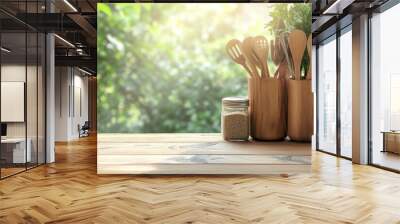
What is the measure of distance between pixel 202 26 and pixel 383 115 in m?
3.43

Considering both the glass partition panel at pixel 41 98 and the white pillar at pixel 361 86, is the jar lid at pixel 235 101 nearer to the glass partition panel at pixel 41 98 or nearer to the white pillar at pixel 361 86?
the white pillar at pixel 361 86

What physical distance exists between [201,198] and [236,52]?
1.75m

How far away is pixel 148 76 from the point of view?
4.70 meters

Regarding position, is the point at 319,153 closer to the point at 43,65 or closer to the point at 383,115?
the point at 383,115

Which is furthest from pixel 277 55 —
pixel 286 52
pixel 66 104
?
pixel 66 104

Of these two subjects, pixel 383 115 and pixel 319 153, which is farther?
pixel 319 153

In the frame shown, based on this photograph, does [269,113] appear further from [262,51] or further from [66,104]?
[66,104]

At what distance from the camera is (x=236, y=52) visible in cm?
457

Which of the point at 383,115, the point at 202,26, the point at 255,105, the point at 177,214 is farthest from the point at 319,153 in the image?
the point at 177,214

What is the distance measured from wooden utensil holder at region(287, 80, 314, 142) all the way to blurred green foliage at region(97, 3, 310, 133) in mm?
665

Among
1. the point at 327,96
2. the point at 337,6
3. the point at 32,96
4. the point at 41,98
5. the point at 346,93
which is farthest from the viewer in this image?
the point at 327,96

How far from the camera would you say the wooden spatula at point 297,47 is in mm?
4617

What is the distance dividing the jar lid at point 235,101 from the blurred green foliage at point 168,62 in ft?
0.22

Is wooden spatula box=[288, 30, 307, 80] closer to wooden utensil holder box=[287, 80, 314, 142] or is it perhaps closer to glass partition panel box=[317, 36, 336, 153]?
wooden utensil holder box=[287, 80, 314, 142]
